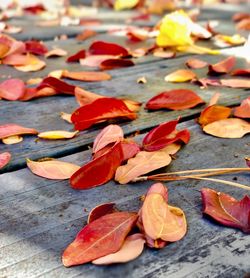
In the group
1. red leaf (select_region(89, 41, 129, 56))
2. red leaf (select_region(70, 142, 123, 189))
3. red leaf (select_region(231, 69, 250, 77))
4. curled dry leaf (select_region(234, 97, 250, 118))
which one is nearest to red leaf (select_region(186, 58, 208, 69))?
red leaf (select_region(231, 69, 250, 77))

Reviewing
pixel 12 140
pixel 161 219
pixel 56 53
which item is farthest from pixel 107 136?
pixel 56 53

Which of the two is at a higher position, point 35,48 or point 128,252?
point 128,252

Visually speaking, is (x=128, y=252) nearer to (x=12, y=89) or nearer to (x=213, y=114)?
(x=213, y=114)

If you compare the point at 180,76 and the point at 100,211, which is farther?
the point at 180,76

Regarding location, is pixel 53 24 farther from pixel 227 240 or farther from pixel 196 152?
pixel 227 240

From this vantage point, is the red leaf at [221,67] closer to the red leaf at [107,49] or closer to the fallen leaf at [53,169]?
the red leaf at [107,49]

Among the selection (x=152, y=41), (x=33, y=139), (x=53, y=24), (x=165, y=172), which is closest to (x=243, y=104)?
(x=165, y=172)
